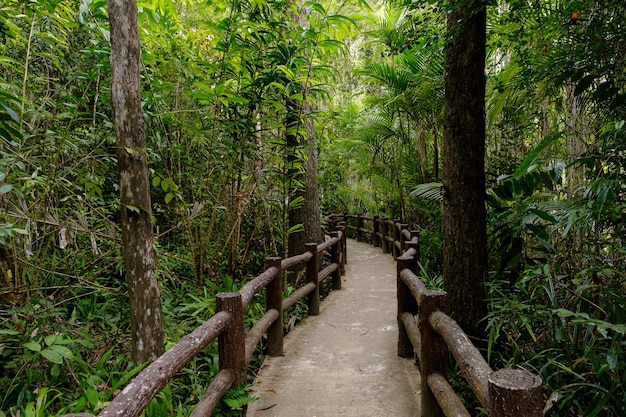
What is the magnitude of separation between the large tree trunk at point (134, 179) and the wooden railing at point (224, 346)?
0.48 meters

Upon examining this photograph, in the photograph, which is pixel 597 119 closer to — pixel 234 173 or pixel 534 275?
pixel 534 275

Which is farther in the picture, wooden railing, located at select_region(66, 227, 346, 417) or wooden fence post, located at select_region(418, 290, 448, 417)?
wooden fence post, located at select_region(418, 290, 448, 417)

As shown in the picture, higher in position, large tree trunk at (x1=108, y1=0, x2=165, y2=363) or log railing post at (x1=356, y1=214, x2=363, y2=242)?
large tree trunk at (x1=108, y1=0, x2=165, y2=363)

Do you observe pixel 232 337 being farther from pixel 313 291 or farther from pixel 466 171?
pixel 313 291

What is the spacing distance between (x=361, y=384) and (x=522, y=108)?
3.94 metres

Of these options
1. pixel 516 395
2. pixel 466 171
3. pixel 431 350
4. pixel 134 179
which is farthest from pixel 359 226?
pixel 516 395

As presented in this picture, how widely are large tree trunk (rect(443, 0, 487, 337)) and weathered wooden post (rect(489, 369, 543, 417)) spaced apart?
188 centimetres

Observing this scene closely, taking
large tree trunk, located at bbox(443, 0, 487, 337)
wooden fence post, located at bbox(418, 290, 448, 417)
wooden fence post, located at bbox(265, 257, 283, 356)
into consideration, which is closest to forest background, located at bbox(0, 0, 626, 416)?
large tree trunk, located at bbox(443, 0, 487, 337)

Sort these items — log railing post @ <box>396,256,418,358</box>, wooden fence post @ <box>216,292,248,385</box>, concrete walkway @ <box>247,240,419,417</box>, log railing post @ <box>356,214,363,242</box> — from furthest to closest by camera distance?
log railing post @ <box>356,214,363,242</box> < log railing post @ <box>396,256,418,358</box> < concrete walkway @ <box>247,240,419,417</box> < wooden fence post @ <box>216,292,248,385</box>

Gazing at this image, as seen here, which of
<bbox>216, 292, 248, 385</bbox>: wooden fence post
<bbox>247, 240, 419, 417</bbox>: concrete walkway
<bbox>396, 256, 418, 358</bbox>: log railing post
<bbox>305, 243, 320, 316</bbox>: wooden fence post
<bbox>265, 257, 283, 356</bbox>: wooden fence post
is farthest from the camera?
<bbox>305, 243, 320, 316</bbox>: wooden fence post

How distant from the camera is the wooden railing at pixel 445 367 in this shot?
1.46 m

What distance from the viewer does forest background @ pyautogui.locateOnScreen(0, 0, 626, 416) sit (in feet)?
8.93

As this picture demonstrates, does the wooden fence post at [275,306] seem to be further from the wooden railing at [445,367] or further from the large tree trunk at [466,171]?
the large tree trunk at [466,171]

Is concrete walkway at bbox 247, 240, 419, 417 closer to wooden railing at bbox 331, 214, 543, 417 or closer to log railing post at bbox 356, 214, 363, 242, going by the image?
wooden railing at bbox 331, 214, 543, 417
